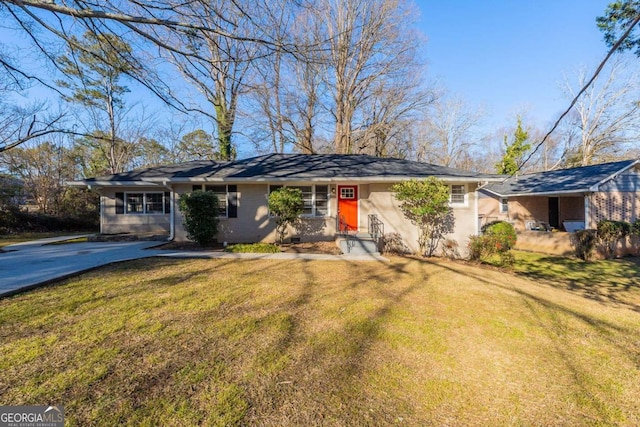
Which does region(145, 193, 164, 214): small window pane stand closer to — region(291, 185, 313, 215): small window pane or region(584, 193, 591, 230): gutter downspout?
region(291, 185, 313, 215): small window pane

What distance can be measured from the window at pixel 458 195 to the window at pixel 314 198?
15.6 ft

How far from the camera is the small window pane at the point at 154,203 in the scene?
13094 millimetres

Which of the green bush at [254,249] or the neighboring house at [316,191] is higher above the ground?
the neighboring house at [316,191]

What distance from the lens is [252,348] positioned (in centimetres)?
288

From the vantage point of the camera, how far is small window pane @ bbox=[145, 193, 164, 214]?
43.0ft

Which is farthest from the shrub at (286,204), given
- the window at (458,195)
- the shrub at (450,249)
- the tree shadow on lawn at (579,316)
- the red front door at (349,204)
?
the tree shadow on lawn at (579,316)

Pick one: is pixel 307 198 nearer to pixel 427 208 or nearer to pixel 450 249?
pixel 427 208

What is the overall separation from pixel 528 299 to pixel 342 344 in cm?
408

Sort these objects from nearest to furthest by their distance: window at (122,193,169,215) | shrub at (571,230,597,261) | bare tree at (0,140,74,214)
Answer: shrub at (571,230,597,261), window at (122,193,169,215), bare tree at (0,140,74,214)

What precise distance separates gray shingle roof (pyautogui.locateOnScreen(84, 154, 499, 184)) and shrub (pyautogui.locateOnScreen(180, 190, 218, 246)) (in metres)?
1.00

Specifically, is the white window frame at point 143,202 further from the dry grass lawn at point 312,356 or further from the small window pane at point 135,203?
the dry grass lawn at point 312,356

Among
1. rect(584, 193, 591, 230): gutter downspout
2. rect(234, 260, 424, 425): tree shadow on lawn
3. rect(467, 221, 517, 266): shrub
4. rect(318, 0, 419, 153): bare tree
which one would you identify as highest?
rect(318, 0, 419, 153): bare tree

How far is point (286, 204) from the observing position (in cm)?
917

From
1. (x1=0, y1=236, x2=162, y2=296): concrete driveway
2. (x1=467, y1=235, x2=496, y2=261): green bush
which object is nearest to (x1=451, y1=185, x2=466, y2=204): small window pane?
(x1=467, y1=235, x2=496, y2=261): green bush
